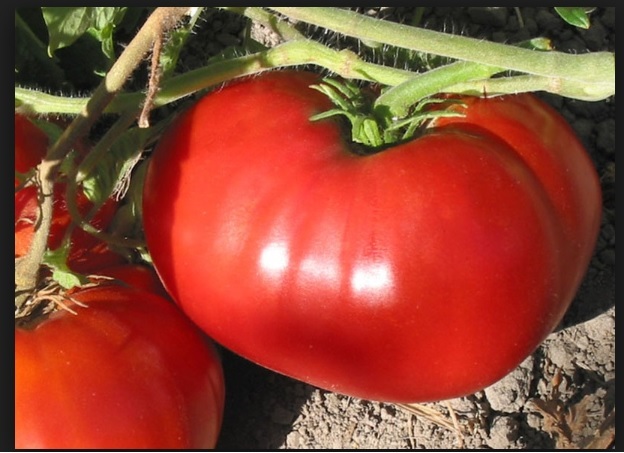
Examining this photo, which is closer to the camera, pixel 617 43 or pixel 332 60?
pixel 332 60

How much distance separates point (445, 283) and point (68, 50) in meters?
0.61

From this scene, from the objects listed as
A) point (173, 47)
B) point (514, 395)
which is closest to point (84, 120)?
point (173, 47)

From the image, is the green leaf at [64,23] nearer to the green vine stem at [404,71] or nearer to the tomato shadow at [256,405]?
the green vine stem at [404,71]

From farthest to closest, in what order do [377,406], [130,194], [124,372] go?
[377,406] < [130,194] < [124,372]

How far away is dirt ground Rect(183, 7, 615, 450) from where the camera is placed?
1.11m

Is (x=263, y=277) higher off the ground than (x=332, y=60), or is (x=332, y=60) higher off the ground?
(x=332, y=60)

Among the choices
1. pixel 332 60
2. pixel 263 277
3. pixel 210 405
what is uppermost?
pixel 332 60

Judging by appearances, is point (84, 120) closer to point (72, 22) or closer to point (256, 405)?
point (72, 22)

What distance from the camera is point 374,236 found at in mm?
769

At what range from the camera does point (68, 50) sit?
1123 millimetres

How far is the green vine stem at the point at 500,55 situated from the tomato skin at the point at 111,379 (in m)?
0.36

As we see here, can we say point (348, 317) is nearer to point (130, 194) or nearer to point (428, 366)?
point (428, 366)

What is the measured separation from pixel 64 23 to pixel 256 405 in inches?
20.8

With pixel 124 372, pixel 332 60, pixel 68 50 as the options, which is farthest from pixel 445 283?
pixel 68 50
